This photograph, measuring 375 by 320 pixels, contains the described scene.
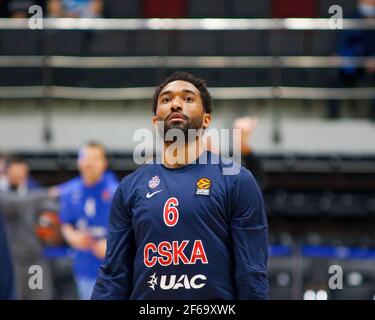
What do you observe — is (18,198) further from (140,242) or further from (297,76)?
(140,242)

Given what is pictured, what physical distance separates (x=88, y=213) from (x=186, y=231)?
200 inches

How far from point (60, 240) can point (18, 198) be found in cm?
112

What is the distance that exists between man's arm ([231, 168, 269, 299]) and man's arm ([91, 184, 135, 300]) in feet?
1.77

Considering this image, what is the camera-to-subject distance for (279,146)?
1284 centimetres

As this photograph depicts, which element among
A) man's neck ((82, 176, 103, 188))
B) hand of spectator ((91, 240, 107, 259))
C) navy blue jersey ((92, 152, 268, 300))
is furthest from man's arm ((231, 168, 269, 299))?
man's neck ((82, 176, 103, 188))

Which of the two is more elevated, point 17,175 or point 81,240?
point 17,175

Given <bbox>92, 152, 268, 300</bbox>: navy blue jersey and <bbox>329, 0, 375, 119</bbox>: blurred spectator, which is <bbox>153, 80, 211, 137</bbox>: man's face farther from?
<bbox>329, 0, 375, 119</bbox>: blurred spectator

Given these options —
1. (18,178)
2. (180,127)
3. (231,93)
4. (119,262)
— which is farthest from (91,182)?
A: (180,127)

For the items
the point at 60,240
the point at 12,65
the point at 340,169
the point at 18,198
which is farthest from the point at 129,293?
the point at 12,65

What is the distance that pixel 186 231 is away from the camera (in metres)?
5.32

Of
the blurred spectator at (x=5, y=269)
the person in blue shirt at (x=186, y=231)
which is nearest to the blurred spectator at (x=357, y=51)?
the person in blue shirt at (x=186, y=231)

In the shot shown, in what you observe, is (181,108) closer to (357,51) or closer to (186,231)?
(186,231)

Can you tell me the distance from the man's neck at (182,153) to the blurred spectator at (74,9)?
802cm

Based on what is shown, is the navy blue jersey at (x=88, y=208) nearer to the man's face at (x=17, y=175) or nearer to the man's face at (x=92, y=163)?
the man's face at (x=92, y=163)
